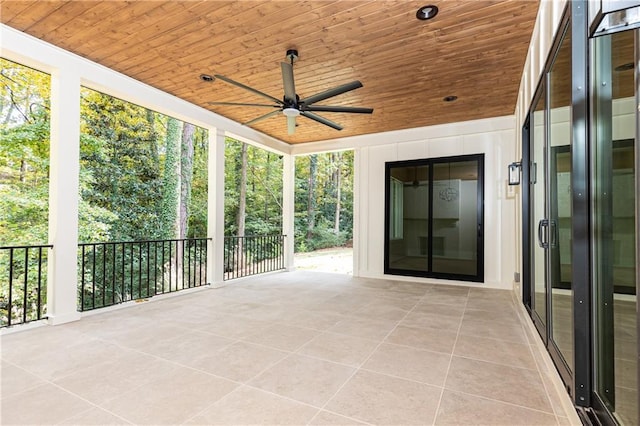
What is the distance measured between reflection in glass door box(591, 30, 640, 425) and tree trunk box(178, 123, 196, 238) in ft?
29.1

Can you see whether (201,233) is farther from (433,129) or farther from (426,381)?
(426,381)

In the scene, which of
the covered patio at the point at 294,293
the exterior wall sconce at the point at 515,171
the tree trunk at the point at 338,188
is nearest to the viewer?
the covered patio at the point at 294,293

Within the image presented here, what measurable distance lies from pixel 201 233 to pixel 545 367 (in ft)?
32.3

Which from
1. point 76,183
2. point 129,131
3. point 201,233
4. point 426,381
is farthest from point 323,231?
point 426,381

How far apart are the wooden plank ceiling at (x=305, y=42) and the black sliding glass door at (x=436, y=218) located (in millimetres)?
1417

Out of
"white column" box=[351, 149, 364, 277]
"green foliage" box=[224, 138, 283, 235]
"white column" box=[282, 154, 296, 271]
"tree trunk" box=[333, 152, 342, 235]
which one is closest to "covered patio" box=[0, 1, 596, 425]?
"white column" box=[351, 149, 364, 277]

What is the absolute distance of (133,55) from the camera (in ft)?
11.3

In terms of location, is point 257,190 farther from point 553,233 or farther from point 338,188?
point 553,233

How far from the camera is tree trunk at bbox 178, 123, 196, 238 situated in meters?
8.71

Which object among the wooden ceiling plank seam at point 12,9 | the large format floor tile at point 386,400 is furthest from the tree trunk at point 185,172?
the large format floor tile at point 386,400

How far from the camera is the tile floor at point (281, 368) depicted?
5.60 ft

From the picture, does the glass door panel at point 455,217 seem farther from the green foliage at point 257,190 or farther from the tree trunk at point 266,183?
the tree trunk at point 266,183

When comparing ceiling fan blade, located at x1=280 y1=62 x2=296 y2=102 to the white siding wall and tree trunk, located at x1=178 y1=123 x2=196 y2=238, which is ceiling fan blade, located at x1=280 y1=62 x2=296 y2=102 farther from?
tree trunk, located at x1=178 y1=123 x2=196 y2=238

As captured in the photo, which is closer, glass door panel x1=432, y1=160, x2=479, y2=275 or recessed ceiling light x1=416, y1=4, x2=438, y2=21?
recessed ceiling light x1=416, y1=4, x2=438, y2=21
